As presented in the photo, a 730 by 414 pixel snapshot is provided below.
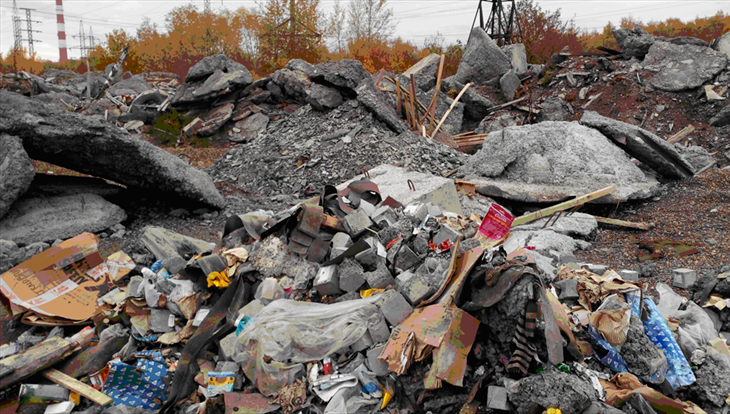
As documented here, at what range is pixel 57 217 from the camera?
4.74 meters

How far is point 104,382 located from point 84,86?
17.0m

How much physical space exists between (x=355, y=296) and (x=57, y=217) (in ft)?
13.1

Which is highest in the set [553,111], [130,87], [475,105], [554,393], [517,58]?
[517,58]

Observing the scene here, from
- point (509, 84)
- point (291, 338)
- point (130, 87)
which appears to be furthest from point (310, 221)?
point (130, 87)

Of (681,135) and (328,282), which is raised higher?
(681,135)

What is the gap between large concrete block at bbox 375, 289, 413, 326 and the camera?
101 inches

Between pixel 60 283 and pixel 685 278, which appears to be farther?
pixel 60 283

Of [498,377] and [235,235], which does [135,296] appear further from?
[498,377]

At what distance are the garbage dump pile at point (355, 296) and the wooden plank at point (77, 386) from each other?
0.05 ft

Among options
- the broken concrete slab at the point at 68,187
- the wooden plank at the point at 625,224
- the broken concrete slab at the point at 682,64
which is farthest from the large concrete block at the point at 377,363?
the broken concrete slab at the point at 682,64

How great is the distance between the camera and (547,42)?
48.8 ft

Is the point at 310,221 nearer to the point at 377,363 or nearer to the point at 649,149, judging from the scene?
the point at 377,363

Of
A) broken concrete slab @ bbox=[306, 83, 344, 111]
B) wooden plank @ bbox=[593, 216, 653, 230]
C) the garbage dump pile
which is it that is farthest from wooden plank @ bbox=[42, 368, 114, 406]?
broken concrete slab @ bbox=[306, 83, 344, 111]

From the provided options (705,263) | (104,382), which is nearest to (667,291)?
(705,263)
